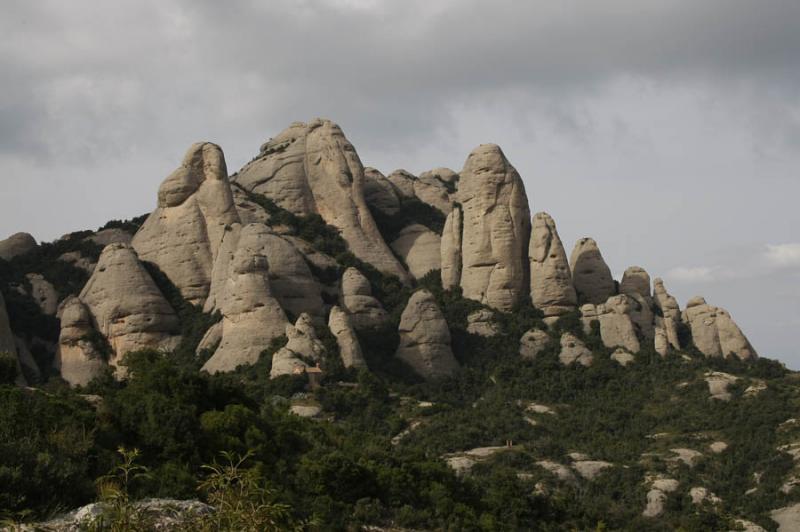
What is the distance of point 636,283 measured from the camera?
73250mm

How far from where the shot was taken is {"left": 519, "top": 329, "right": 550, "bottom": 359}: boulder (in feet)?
221

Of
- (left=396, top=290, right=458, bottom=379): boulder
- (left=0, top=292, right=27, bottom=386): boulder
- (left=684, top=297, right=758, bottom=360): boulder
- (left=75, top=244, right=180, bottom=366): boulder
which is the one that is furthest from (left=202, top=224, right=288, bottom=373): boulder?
(left=684, top=297, right=758, bottom=360): boulder

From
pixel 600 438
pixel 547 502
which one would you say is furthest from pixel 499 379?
pixel 547 502

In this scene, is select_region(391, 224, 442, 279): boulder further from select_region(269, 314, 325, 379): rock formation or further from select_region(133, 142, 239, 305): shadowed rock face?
select_region(269, 314, 325, 379): rock formation

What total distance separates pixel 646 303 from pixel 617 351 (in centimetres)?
563

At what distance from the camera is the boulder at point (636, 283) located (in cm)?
7312

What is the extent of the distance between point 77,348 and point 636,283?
33.7 meters

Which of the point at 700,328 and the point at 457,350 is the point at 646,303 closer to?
the point at 700,328

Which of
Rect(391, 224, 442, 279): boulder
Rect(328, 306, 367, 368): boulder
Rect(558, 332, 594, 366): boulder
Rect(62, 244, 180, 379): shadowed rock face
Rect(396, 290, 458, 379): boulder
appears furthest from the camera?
Rect(391, 224, 442, 279): boulder

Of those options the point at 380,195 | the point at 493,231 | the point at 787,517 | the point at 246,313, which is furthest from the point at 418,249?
the point at 787,517

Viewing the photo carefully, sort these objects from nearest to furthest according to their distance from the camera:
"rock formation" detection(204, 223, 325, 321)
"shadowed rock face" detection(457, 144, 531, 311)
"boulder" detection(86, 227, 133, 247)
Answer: "rock formation" detection(204, 223, 325, 321)
"shadowed rock face" detection(457, 144, 531, 311)
"boulder" detection(86, 227, 133, 247)

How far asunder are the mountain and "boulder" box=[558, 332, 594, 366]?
0.11 meters

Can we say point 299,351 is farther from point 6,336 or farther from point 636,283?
point 636,283

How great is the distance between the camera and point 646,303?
70.8 meters
